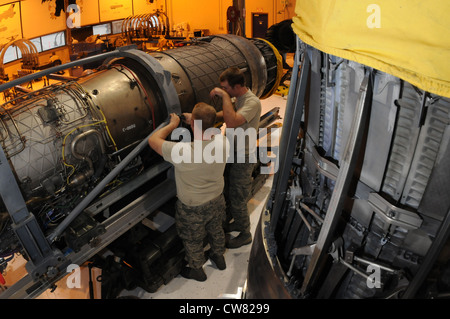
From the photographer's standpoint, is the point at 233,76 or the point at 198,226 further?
the point at 233,76

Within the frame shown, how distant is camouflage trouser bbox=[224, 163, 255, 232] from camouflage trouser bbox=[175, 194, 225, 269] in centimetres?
45

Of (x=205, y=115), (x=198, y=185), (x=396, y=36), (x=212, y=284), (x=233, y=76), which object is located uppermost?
(x=396, y=36)

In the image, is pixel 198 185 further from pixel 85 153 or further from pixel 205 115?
pixel 85 153

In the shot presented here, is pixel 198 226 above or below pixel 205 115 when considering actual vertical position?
below

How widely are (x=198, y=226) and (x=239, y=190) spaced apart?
0.79 meters

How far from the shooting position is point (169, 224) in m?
3.76

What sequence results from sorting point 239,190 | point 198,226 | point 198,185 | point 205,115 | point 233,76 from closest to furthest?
1. point 205,115
2. point 198,185
3. point 198,226
4. point 233,76
5. point 239,190

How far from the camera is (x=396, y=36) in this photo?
1.20m

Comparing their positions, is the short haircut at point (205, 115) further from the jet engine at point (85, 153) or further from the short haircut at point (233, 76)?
the short haircut at point (233, 76)

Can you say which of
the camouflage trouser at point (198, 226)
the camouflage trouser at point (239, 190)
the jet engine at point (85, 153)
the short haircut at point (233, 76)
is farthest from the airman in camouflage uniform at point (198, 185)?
the short haircut at point (233, 76)

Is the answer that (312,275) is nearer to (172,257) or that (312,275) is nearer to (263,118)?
Answer: (172,257)

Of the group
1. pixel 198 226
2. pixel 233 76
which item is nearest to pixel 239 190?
pixel 198 226

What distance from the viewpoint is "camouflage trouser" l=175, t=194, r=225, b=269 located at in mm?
3240
